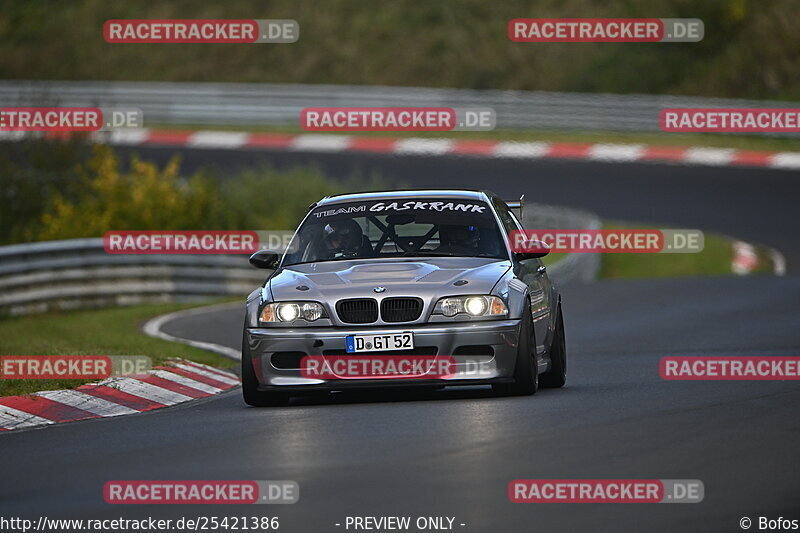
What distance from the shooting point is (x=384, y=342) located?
35.6 ft

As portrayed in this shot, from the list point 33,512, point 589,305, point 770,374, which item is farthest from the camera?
point 589,305

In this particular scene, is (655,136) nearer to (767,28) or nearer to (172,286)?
(767,28)

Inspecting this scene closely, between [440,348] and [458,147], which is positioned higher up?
[458,147]

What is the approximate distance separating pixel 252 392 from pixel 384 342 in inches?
42.0

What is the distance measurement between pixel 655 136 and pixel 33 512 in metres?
33.4

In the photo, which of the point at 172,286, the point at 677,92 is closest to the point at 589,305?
the point at 172,286

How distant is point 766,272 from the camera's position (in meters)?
27.2
